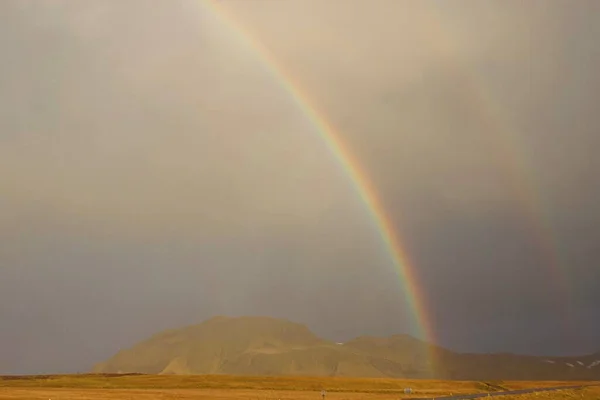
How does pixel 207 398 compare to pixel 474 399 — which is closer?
pixel 474 399

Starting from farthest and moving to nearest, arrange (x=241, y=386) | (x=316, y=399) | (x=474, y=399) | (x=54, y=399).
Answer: (x=241, y=386) → (x=316, y=399) → (x=54, y=399) → (x=474, y=399)

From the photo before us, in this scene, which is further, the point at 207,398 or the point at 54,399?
the point at 207,398

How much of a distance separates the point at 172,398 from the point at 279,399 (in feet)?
64.8

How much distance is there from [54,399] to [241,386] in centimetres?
7557

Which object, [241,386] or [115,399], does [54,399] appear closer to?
[115,399]

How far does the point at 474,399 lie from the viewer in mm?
101125

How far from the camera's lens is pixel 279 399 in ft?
366

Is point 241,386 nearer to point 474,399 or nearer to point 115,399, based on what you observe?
point 115,399

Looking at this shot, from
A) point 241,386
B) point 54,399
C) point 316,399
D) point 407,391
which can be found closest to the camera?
point 54,399

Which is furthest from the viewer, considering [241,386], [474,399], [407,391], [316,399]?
[241,386]

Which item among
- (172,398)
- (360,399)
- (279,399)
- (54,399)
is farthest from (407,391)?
(54,399)

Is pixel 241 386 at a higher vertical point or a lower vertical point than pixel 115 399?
higher

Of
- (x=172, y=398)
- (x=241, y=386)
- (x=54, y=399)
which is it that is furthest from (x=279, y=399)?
(x=241, y=386)

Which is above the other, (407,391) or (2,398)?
(407,391)
